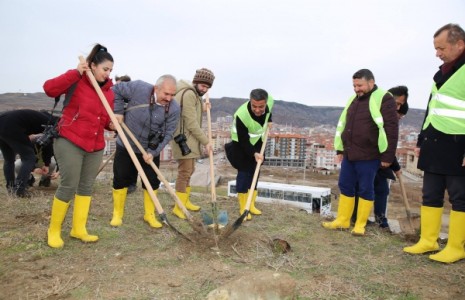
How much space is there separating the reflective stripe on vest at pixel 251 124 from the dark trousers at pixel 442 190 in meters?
2.24

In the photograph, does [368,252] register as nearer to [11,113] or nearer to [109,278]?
[109,278]

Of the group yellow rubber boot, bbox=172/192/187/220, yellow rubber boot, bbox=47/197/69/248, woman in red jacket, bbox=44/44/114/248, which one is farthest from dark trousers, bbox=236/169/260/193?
yellow rubber boot, bbox=47/197/69/248

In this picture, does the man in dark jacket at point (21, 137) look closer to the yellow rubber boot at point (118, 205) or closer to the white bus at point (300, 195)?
the yellow rubber boot at point (118, 205)

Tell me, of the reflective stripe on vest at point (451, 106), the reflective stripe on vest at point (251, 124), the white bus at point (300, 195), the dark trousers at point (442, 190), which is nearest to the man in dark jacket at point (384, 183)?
the dark trousers at point (442, 190)

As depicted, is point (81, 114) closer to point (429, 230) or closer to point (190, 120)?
point (190, 120)

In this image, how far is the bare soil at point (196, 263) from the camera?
2594 millimetres

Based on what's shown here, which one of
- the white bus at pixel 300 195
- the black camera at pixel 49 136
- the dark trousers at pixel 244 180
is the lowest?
the white bus at pixel 300 195

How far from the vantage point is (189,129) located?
4555mm

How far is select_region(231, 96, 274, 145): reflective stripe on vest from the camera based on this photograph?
4695 mm

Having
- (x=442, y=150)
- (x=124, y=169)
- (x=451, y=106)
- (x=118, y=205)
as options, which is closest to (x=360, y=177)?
(x=442, y=150)

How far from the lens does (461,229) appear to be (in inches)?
129

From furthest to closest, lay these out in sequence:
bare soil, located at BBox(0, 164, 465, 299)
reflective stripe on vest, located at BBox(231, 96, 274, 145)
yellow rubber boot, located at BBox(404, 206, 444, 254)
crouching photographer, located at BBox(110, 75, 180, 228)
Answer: reflective stripe on vest, located at BBox(231, 96, 274, 145), crouching photographer, located at BBox(110, 75, 180, 228), yellow rubber boot, located at BBox(404, 206, 444, 254), bare soil, located at BBox(0, 164, 465, 299)

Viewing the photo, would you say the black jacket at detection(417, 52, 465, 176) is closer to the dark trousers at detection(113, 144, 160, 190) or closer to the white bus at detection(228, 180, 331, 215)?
the dark trousers at detection(113, 144, 160, 190)

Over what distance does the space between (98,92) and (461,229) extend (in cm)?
394
